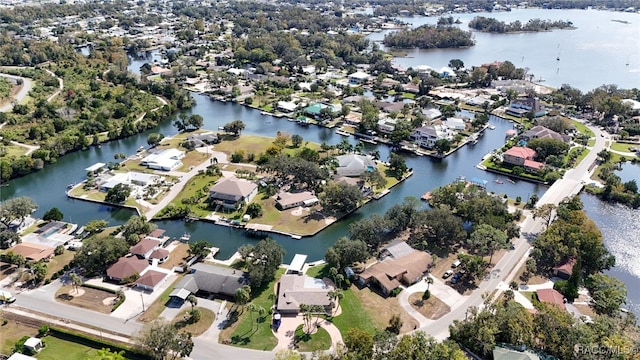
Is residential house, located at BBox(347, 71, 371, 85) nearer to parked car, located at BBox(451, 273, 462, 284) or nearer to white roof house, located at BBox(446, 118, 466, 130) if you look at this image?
white roof house, located at BBox(446, 118, 466, 130)

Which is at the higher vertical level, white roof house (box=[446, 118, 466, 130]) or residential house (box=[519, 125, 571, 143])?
residential house (box=[519, 125, 571, 143])

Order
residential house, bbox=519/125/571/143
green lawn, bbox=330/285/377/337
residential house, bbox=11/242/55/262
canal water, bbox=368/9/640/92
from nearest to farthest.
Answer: green lawn, bbox=330/285/377/337 < residential house, bbox=11/242/55/262 < residential house, bbox=519/125/571/143 < canal water, bbox=368/9/640/92

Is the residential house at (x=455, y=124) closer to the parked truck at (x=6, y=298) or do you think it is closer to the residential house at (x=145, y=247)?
the residential house at (x=145, y=247)

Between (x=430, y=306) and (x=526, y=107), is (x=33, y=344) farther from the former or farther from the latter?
(x=526, y=107)

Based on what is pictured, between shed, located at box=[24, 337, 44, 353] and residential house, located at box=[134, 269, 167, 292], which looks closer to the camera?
shed, located at box=[24, 337, 44, 353]

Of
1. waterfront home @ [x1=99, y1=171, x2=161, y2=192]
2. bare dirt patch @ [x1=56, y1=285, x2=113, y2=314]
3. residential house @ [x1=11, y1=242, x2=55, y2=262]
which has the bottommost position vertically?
bare dirt patch @ [x1=56, y1=285, x2=113, y2=314]

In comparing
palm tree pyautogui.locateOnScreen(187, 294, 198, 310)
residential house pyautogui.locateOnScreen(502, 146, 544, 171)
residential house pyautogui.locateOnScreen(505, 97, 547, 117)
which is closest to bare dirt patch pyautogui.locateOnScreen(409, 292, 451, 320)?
palm tree pyautogui.locateOnScreen(187, 294, 198, 310)

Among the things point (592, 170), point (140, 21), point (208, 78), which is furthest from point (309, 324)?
point (140, 21)

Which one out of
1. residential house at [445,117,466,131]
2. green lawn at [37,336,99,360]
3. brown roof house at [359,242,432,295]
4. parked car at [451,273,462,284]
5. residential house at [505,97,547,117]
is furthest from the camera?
residential house at [505,97,547,117]
